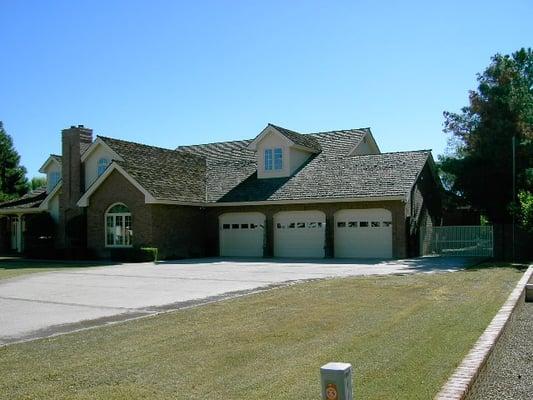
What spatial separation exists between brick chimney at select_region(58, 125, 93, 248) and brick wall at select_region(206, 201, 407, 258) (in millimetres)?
7388

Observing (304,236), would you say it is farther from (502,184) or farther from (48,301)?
(48,301)

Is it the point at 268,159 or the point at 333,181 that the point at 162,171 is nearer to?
the point at 268,159

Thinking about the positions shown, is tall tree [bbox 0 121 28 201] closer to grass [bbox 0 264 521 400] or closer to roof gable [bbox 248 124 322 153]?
roof gable [bbox 248 124 322 153]

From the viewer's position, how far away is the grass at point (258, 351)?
600cm

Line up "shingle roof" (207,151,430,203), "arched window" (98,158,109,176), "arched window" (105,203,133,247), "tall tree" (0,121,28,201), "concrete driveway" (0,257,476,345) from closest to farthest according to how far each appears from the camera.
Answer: "concrete driveway" (0,257,476,345) < "shingle roof" (207,151,430,203) < "arched window" (105,203,133,247) < "arched window" (98,158,109,176) < "tall tree" (0,121,28,201)

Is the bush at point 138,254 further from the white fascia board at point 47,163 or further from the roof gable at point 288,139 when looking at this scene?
the white fascia board at point 47,163

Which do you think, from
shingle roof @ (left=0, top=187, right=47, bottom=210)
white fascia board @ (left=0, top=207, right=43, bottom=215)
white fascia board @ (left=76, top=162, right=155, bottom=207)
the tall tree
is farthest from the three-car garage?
the tall tree

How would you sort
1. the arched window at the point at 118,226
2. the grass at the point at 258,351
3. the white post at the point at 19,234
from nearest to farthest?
the grass at the point at 258,351, the arched window at the point at 118,226, the white post at the point at 19,234

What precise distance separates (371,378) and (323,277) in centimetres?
1208

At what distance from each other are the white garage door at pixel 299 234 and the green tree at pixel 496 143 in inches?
317

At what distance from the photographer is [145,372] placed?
661 centimetres

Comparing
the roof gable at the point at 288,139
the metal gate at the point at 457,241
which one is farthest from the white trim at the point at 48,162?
the metal gate at the point at 457,241

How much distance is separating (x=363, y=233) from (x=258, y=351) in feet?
70.3

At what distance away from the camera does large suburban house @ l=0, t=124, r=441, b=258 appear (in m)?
28.4
